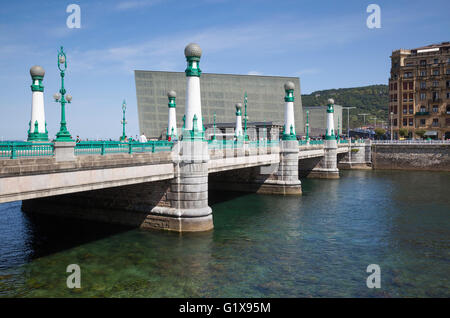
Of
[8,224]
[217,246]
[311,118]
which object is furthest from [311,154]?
[311,118]

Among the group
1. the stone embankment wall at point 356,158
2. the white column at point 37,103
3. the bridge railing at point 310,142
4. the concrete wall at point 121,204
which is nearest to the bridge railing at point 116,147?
the concrete wall at point 121,204

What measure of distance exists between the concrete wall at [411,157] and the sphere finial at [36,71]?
57.1 metres

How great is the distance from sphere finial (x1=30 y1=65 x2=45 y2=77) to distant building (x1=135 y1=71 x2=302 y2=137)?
5892 centimetres

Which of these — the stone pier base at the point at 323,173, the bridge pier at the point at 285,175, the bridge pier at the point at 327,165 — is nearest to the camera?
the bridge pier at the point at 285,175

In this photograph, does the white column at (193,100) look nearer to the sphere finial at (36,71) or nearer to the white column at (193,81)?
the white column at (193,81)

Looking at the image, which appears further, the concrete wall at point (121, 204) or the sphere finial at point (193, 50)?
the concrete wall at point (121, 204)

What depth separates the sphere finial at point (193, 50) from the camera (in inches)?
850

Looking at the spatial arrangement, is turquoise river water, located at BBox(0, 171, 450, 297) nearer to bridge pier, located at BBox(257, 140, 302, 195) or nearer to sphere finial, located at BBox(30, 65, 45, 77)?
bridge pier, located at BBox(257, 140, 302, 195)

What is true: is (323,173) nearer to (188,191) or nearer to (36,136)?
(188,191)

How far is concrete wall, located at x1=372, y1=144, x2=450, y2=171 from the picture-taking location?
62812mm

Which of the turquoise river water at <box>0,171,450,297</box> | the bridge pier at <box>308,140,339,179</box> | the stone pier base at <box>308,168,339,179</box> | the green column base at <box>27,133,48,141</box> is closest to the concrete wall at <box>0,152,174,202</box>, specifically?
the turquoise river water at <box>0,171,450,297</box>

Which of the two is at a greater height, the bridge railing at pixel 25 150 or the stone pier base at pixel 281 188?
the bridge railing at pixel 25 150

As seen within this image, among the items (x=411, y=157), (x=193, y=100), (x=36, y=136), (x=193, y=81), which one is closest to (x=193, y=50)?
(x=193, y=81)
